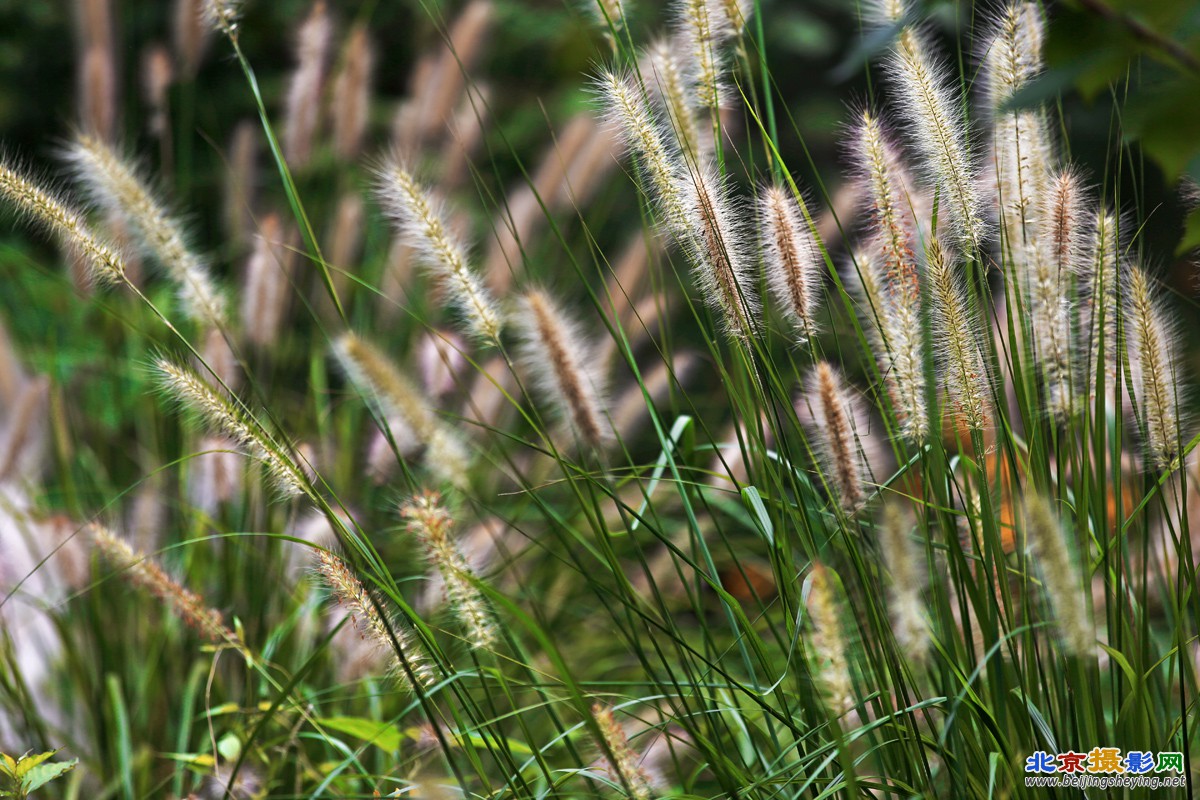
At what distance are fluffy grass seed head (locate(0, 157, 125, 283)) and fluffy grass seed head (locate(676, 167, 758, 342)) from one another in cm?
55

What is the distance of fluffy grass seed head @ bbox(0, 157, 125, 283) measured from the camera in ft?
3.14

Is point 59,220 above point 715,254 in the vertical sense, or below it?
above

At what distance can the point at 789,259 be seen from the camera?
93 centimetres

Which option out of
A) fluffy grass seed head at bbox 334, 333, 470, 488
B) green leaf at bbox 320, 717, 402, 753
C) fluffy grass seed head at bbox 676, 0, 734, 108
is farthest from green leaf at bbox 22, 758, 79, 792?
fluffy grass seed head at bbox 676, 0, 734, 108

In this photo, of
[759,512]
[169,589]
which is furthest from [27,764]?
[759,512]

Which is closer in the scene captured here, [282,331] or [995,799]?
[995,799]

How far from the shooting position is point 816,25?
392 centimetres

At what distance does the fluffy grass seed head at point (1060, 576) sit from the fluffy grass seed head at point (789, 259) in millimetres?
345

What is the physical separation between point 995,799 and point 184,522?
1632 mm

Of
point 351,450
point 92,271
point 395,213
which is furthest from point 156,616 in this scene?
point 395,213

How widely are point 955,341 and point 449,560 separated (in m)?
0.48

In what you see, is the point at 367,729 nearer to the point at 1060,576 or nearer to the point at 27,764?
the point at 27,764

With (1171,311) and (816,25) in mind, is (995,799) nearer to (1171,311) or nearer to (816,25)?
(1171,311)

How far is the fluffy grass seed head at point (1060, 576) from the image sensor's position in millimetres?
627
